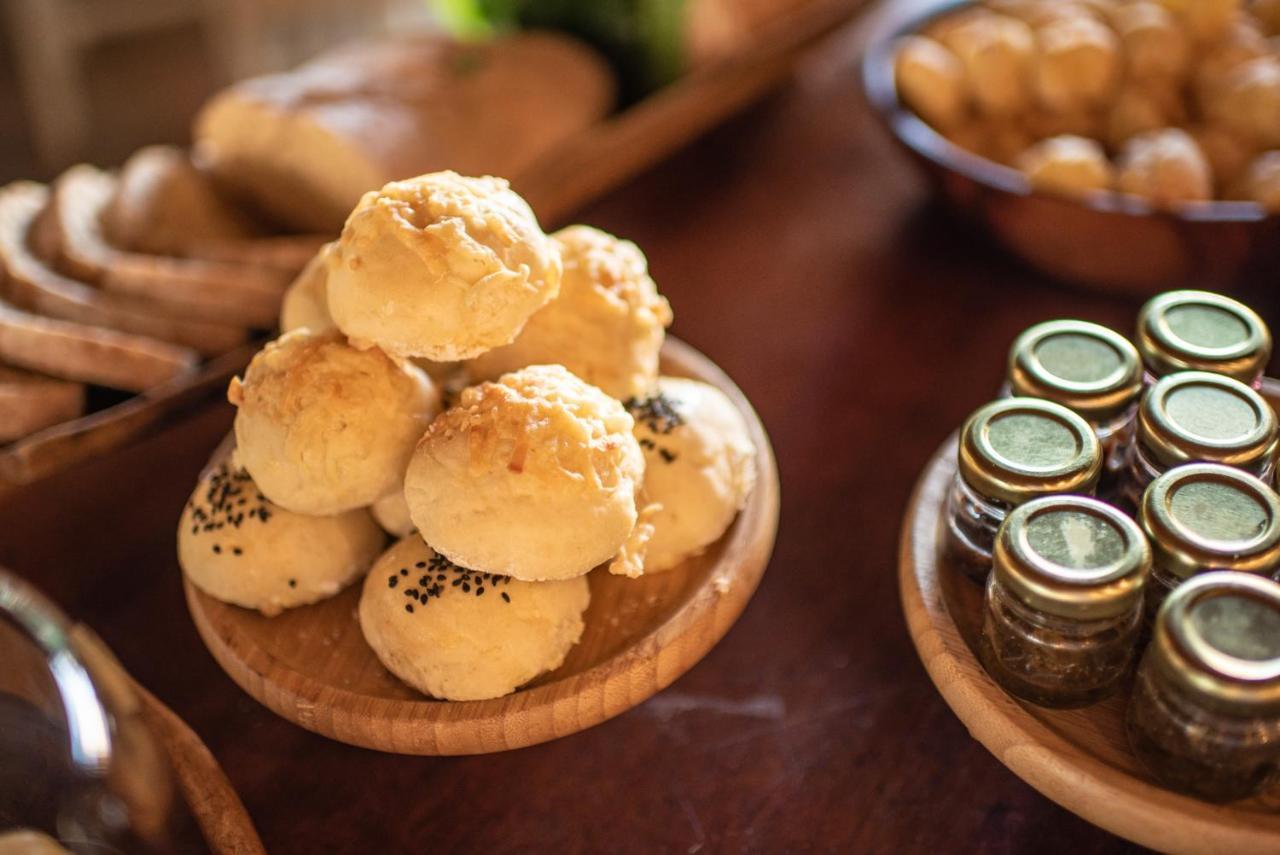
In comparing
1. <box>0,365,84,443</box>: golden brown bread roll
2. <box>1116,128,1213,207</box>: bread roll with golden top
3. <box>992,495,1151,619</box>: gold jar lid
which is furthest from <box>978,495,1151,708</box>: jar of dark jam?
<box>0,365,84,443</box>: golden brown bread roll

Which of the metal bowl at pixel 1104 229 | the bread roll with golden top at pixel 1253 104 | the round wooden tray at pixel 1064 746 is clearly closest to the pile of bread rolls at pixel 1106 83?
the bread roll with golden top at pixel 1253 104

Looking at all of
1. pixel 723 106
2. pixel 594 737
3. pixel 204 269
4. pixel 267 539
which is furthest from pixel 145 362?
pixel 723 106

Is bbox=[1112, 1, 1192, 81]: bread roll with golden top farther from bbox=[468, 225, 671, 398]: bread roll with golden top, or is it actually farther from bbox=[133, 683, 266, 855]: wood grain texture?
bbox=[133, 683, 266, 855]: wood grain texture

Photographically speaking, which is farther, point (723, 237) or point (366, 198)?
point (723, 237)

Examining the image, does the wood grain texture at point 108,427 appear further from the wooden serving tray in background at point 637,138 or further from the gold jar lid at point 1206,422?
the gold jar lid at point 1206,422

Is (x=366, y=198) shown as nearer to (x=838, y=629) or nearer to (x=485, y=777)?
(x=485, y=777)

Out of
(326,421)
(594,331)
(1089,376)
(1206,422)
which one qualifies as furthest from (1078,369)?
(326,421)
